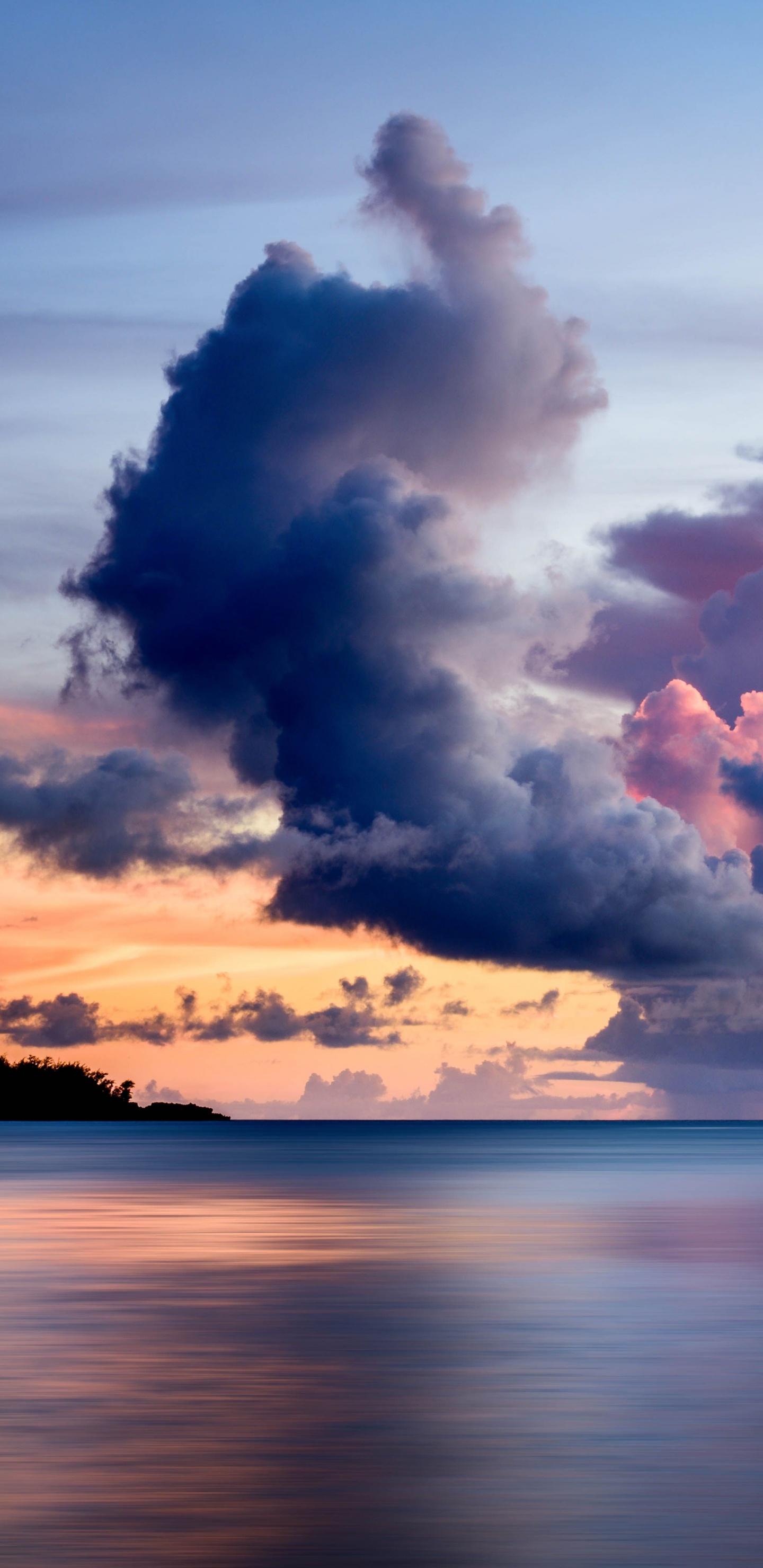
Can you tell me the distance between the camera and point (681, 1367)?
117 feet

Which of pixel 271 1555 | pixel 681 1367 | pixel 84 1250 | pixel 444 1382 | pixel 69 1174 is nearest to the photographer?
pixel 271 1555

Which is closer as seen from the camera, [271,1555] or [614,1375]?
[271,1555]

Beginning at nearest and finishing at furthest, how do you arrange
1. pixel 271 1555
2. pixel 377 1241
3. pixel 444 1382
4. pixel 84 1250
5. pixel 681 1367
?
1. pixel 271 1555
2. pixel 444 1382
3. pixel 681 1367
4. pixel 84 1250
5. pixel 377 1241

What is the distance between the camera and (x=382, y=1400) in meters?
31.0

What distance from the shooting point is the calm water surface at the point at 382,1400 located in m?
21.2

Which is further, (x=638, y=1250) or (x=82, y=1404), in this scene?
(x=638, y=1250)

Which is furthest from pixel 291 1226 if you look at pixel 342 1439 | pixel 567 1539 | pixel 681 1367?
pixel 567 1539

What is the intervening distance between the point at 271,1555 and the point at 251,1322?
22.5 metres

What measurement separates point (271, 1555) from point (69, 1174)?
128 metres

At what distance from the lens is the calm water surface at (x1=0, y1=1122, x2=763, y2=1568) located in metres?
21.2

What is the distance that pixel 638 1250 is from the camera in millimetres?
63594

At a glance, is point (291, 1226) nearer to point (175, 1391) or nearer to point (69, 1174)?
point (175, 1391)

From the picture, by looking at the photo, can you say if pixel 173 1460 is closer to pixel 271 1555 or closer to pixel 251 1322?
pixel 271 1555

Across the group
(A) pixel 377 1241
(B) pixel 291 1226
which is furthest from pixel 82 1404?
(B) pixel 291 1226
